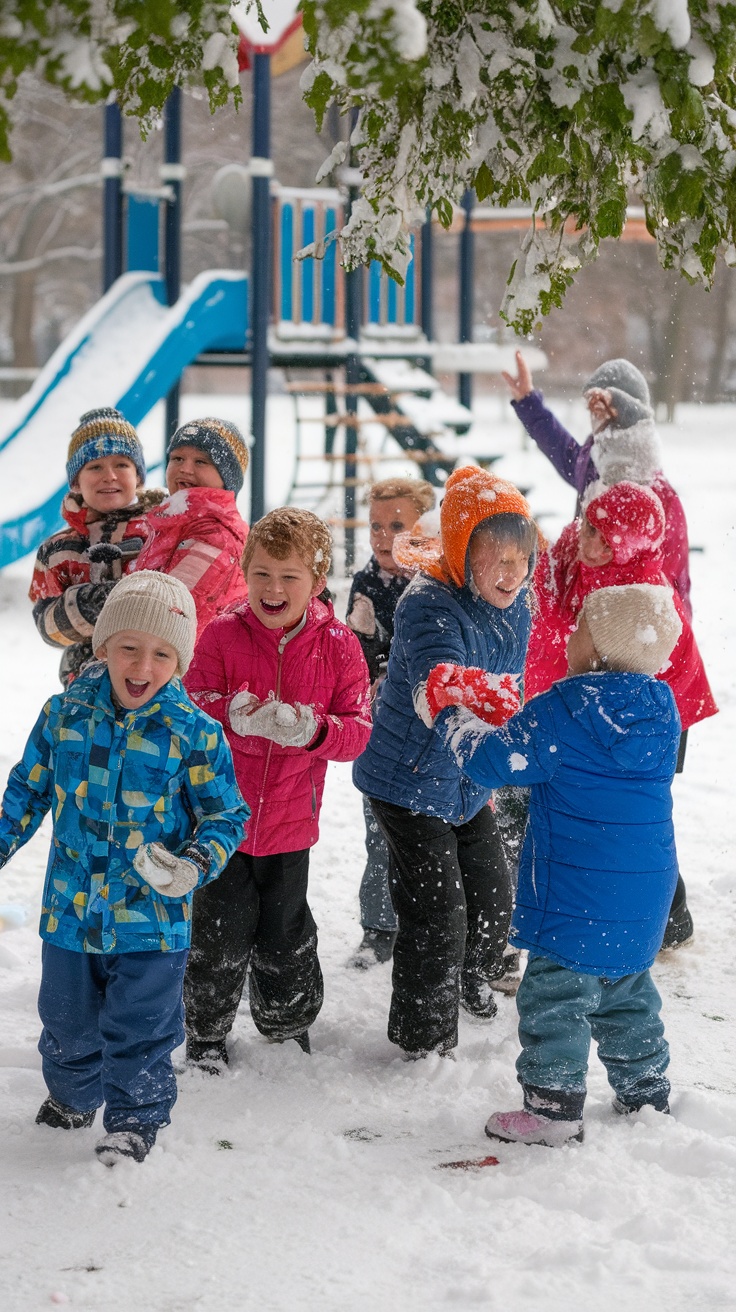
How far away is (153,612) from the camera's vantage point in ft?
10.4

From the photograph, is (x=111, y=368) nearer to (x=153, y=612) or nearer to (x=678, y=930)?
(x=678, y=930)

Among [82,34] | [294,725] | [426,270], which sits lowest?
[294,725]

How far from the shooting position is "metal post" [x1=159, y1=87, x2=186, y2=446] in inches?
431

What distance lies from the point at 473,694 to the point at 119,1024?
111 cm

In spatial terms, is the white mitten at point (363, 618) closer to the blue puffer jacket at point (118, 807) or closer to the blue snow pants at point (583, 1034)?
the blue puffer jacket at point (118, 807)

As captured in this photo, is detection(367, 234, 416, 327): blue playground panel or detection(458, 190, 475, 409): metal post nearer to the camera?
detection(367, 234, 416, 327): blue playground panel

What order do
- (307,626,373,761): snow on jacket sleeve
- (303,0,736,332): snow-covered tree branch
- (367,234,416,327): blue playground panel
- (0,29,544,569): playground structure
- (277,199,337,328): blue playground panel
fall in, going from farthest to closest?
1. (367,234,416,327): blue playground panel
2. (277,199,337,328): blue playground panel
3. (0,29,544,569): playground structure
4. (307,626,373,761): snow on jacket sleeve
5. (303,0,736,332): snow-covered tree branch

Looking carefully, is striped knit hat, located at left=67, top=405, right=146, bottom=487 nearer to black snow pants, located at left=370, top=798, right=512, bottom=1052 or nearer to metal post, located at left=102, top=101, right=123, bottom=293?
black snow pants, located at left=370, top=798, right=512, bottom=1052

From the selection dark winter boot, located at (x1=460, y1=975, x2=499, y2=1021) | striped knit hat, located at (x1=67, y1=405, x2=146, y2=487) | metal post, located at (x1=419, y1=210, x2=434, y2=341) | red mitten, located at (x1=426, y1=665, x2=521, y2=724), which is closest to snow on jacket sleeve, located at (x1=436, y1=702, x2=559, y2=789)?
red mitten, located at (x1=426, y1=665, x2=521, y2=724)

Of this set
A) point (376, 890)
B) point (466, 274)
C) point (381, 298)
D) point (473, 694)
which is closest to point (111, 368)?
point (381, 298)

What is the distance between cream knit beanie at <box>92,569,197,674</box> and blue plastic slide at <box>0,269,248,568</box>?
6.98m

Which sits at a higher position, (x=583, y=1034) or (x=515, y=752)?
(x=515, y=752)

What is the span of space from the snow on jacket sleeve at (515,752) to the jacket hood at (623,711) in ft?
0.27

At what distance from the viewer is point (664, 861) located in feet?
10.8
